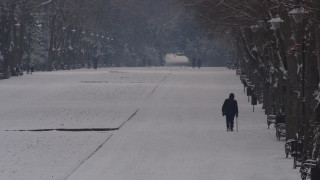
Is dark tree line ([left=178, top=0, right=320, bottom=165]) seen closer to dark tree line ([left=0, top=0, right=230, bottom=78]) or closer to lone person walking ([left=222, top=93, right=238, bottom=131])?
lone person walking ([left=222, top=93, right=238, bottom=131])

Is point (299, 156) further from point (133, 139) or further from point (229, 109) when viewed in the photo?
point (229, 109)

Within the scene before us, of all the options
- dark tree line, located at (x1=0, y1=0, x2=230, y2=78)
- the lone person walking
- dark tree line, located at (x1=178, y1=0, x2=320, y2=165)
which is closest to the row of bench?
dark tree line, located at (x1=178, y1=0, x2=320, y2=165)

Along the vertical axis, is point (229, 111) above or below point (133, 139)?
above

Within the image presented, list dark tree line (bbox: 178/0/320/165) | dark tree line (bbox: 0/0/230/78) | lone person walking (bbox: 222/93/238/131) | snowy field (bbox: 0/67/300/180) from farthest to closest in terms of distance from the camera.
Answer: dark tree line (bbox: 0/0/230/78), lone person walking (bbox: 222/93/238/131), snowy field (bbox: 0/67/300/180), dark tree line (bbox: 178/0/320/165)

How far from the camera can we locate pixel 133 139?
104 ft

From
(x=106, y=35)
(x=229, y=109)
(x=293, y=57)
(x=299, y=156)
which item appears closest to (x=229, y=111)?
(x=229, y=109)

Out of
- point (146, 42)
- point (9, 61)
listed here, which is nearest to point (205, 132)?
point (9, 61)

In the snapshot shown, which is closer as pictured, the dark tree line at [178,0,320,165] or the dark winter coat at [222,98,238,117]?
the dark tree line at [178,0,320,165]

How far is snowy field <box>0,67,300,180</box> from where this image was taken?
2283 centimetres

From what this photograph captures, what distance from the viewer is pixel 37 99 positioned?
55812 mm

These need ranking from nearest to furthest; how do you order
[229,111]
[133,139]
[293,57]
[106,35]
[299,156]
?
1. [299,156]
2. [293,57]
3. [133,139]
4. [229,111]
5. [106,35]

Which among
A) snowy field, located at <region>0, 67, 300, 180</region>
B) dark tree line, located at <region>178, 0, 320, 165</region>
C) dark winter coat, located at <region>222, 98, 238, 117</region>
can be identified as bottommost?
snowy field, located at <region>0, 67, 300, 180</region>

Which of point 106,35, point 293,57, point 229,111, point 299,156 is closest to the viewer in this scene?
point 299,156

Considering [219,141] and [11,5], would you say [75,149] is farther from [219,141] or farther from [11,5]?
[11,5]
